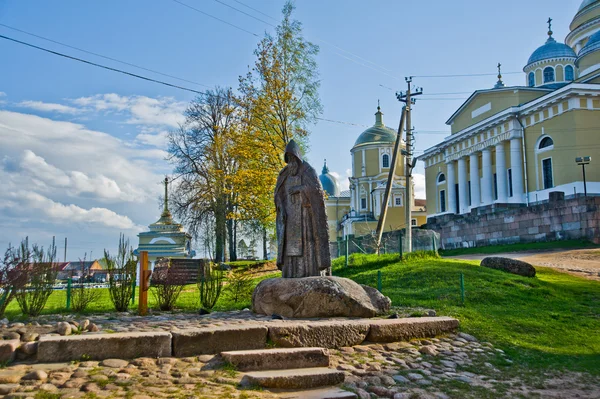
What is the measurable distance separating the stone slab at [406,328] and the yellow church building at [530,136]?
25193 millimetres

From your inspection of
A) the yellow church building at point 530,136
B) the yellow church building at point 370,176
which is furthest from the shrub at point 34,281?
the yellow church building at point 370,176

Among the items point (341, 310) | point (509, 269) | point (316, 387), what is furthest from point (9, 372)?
point (509, 269)

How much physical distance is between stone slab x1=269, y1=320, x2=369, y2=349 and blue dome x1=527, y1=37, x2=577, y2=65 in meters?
42.4

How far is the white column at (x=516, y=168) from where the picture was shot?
35031 mm

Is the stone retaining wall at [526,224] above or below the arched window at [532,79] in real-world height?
below

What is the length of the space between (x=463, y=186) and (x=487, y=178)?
11.0 feet

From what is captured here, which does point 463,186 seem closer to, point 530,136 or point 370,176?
point 530,136

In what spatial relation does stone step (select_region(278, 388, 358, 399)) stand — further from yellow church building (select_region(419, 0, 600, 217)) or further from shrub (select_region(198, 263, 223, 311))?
yellow church building (select_region(419, 0, 600, 217))

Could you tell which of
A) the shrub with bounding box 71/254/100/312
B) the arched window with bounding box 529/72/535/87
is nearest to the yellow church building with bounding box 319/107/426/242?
the arched window with bounding box 529/72/535/87

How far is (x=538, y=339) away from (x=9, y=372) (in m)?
7.72

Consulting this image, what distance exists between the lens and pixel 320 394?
5301mm

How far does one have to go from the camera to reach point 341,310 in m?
8.22

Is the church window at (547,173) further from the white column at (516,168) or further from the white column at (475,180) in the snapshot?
the white column at (475,180)

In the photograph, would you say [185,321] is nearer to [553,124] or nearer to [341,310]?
[341,310]
